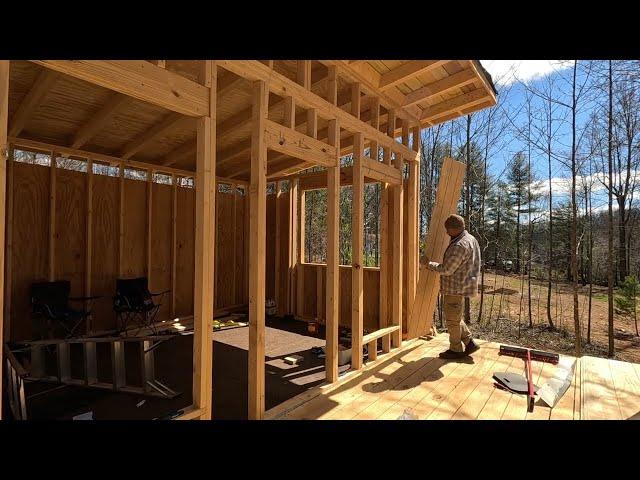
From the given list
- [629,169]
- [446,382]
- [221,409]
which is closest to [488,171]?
[629,169]

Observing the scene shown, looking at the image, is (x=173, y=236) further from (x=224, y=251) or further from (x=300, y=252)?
(x=300, y=252)

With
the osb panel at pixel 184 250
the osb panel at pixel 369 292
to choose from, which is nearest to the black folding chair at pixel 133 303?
the osb panel at pixel 184 250

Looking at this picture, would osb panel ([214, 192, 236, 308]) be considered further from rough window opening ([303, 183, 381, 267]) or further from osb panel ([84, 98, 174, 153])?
rough window opening ([303, 183, 381, 267])

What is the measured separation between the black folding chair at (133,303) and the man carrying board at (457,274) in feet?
14.7

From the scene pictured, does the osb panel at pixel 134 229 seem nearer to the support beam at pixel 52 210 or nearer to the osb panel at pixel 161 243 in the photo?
the osb panel at pixel 161 243

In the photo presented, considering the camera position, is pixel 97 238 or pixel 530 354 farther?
pixel 97 238

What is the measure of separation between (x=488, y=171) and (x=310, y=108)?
322 inches

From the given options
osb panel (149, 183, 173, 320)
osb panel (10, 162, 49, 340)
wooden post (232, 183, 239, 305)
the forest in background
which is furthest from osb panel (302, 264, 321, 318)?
osb panel (10, 162, 49, 340)

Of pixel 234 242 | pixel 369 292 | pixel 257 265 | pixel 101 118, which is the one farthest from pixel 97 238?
pixel 369 292

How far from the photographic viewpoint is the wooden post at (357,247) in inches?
138

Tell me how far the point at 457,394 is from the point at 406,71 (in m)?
3.43

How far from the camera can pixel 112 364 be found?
10.9 feet
